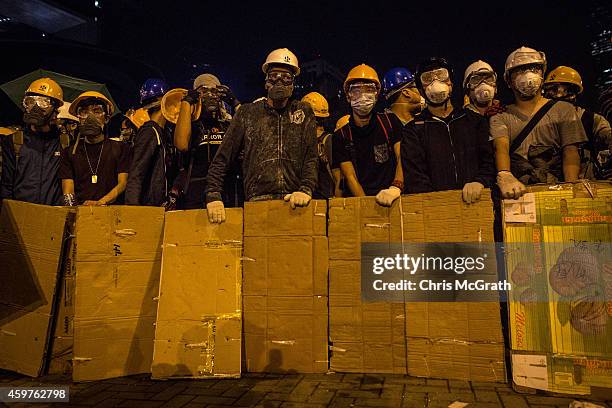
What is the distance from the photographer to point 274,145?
14.4 feet

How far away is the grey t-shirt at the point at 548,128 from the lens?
12.6 feet

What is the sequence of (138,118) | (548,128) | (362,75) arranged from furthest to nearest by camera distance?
(138,118) → (362,75) → (548,128)

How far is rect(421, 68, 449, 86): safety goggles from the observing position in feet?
14.2

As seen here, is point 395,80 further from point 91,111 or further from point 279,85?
point 91,111

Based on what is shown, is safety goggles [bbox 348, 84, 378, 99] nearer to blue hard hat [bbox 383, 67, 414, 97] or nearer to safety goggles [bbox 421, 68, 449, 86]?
safety goggles [bbox 421, 68, 449, 86]

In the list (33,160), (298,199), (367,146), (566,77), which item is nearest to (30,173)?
(33,160)

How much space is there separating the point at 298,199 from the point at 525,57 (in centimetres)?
270

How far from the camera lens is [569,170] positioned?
12.5ft

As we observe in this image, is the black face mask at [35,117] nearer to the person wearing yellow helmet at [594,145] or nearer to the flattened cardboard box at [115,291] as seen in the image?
the flattened cardboard box at [115,291]

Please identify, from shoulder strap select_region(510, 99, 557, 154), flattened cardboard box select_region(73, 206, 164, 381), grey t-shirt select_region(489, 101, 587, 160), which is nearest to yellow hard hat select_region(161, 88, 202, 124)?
flattened cardboard box select_region(73, 206, 164, 381)

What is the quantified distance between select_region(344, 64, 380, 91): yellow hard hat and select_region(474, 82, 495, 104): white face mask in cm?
133

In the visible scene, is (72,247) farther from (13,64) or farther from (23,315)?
(13,64)

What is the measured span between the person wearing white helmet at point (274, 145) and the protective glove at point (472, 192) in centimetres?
149

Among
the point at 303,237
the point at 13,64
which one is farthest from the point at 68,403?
the point at 13,64
